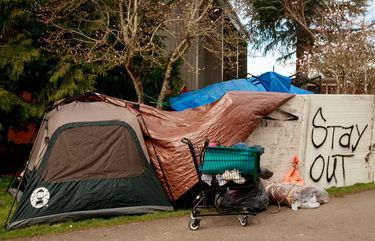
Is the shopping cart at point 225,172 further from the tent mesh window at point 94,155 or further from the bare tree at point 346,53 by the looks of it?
the bare tree at point 346,53

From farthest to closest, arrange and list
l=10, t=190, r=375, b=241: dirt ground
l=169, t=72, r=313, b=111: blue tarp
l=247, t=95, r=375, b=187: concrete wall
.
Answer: l=169, t=72, r=313, b=111: blue tarp, l=247, t=95, r=375, b=187: concrete wall, l=10, t=190, r=375, b=241: dirt ground

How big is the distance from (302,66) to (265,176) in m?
11.1

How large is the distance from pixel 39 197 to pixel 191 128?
2739 mm

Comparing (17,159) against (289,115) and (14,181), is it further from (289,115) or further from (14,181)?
(289,115)

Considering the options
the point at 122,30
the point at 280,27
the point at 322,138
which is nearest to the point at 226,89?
the point at 122,30

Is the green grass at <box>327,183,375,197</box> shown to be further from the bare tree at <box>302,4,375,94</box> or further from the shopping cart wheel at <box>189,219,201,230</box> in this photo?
the bare tree at <box>302,4,375,94</box>

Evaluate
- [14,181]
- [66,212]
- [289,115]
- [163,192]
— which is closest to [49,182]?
[66,212]

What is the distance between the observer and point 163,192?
7652mm

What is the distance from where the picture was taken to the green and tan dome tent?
688 centimetres

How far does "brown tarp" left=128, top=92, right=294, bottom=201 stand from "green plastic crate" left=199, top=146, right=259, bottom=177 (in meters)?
1.01

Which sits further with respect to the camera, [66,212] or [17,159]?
[17,159]

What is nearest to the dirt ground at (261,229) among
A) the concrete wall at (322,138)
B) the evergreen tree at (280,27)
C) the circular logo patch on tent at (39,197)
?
the circular logo patch on tent at (39,197)

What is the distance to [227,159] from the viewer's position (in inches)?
259

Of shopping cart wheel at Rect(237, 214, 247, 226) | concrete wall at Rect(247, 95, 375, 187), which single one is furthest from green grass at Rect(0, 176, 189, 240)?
concrete wall at Rect(247, 95, 375, 187)
